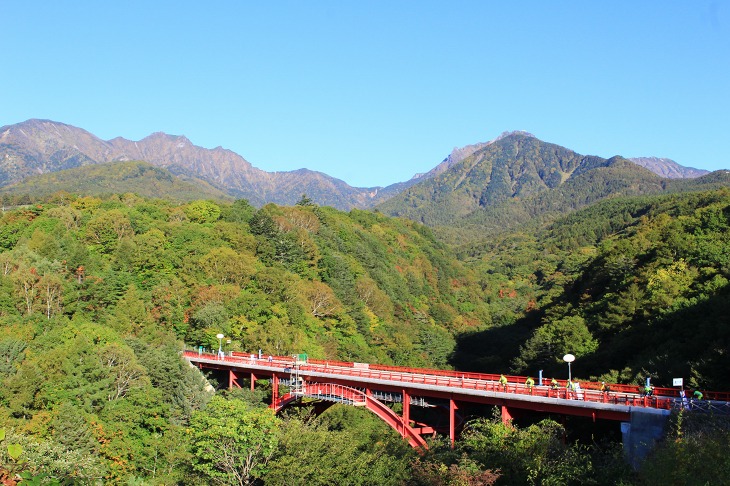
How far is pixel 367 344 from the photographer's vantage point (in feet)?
259

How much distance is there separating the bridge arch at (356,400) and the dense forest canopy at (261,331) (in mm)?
2009

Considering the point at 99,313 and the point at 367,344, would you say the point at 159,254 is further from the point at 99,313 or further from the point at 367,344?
the point at 367,344

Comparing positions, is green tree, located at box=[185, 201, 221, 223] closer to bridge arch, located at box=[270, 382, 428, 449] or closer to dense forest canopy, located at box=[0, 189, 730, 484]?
dense forest canopy, located at box=[0, 189, 730, 484]

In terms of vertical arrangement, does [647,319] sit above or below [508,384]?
above

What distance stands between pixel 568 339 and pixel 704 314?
1450 cm

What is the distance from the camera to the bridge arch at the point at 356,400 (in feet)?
115

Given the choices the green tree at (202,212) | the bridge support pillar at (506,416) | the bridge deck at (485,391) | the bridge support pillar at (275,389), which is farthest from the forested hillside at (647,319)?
the green tree at (202,212)

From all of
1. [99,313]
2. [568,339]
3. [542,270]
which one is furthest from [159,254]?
[542,270]

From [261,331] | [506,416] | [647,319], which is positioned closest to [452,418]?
[506,416]

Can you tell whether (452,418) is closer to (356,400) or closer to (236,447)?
(356,400)

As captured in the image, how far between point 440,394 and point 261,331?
28.2 m

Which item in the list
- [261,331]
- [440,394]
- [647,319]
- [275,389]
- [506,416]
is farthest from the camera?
[261,331]

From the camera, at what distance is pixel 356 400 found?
38.7m

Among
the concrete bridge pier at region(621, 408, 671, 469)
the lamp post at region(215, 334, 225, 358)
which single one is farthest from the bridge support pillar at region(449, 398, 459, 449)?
the lamp post at region(215, 334, 225, 358)
